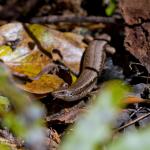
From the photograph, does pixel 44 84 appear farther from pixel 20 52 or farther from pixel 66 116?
pixel 20 52

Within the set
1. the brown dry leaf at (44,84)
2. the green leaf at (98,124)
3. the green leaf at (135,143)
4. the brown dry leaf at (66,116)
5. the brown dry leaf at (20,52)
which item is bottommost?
the green leaf at (135,143)

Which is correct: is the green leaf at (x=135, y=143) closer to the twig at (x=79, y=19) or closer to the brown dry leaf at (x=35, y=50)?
the brown dry leaf at (x=35, y=50)

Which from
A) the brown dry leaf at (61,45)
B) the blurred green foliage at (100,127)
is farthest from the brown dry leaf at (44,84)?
the blurred green foliage at (100,127)

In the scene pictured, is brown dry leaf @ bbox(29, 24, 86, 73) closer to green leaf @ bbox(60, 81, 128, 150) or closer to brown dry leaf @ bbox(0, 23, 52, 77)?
brown dry leaf @ bbox(0, 23, 52, 77)

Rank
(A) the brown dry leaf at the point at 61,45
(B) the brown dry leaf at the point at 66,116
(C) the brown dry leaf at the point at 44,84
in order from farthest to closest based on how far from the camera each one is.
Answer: (A) the brown dry leaf at the point at 61,45 → (C) the brown dry leaf at the point at 44,84 → (B) the brown dry leaf at the point at 66,116

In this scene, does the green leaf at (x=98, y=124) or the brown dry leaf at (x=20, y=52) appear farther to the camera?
the brown dry leaf at (x=20, y=52)

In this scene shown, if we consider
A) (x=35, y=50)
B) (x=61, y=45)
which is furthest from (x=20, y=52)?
(x=61, y=45)
